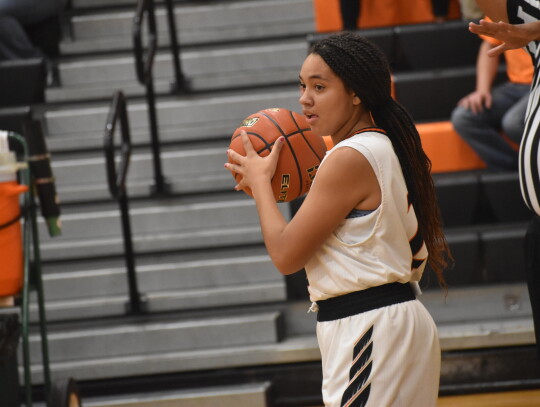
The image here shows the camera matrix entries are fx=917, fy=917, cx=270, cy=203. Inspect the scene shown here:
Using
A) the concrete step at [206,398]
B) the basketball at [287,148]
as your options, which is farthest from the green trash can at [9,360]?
the basketball at [287,148]

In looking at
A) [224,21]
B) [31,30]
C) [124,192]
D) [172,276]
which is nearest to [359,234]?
[124,192]

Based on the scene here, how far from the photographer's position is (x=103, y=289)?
16.1 feet

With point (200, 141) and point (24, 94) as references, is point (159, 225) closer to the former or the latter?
point (200, 141)

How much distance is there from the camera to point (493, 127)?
4.77m

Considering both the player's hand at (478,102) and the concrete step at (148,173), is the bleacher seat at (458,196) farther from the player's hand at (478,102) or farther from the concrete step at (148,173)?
the concrete step at (148,173)

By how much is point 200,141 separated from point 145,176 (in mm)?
402

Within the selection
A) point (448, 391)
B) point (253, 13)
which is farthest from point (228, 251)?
point (253, 13)

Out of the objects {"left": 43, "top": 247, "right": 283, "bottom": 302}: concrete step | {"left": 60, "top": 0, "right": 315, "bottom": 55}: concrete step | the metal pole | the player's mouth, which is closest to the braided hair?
the player's mouth

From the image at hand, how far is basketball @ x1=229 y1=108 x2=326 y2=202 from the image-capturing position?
217 centimetres

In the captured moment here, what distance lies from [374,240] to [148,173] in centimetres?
355

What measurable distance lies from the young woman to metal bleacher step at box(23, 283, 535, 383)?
2253 millimetres

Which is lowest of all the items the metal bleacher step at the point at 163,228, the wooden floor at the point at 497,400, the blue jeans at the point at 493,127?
the wooden floor at the point at 497,400

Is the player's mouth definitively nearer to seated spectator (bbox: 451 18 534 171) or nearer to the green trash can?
the green trash can

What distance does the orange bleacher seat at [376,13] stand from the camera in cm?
574
